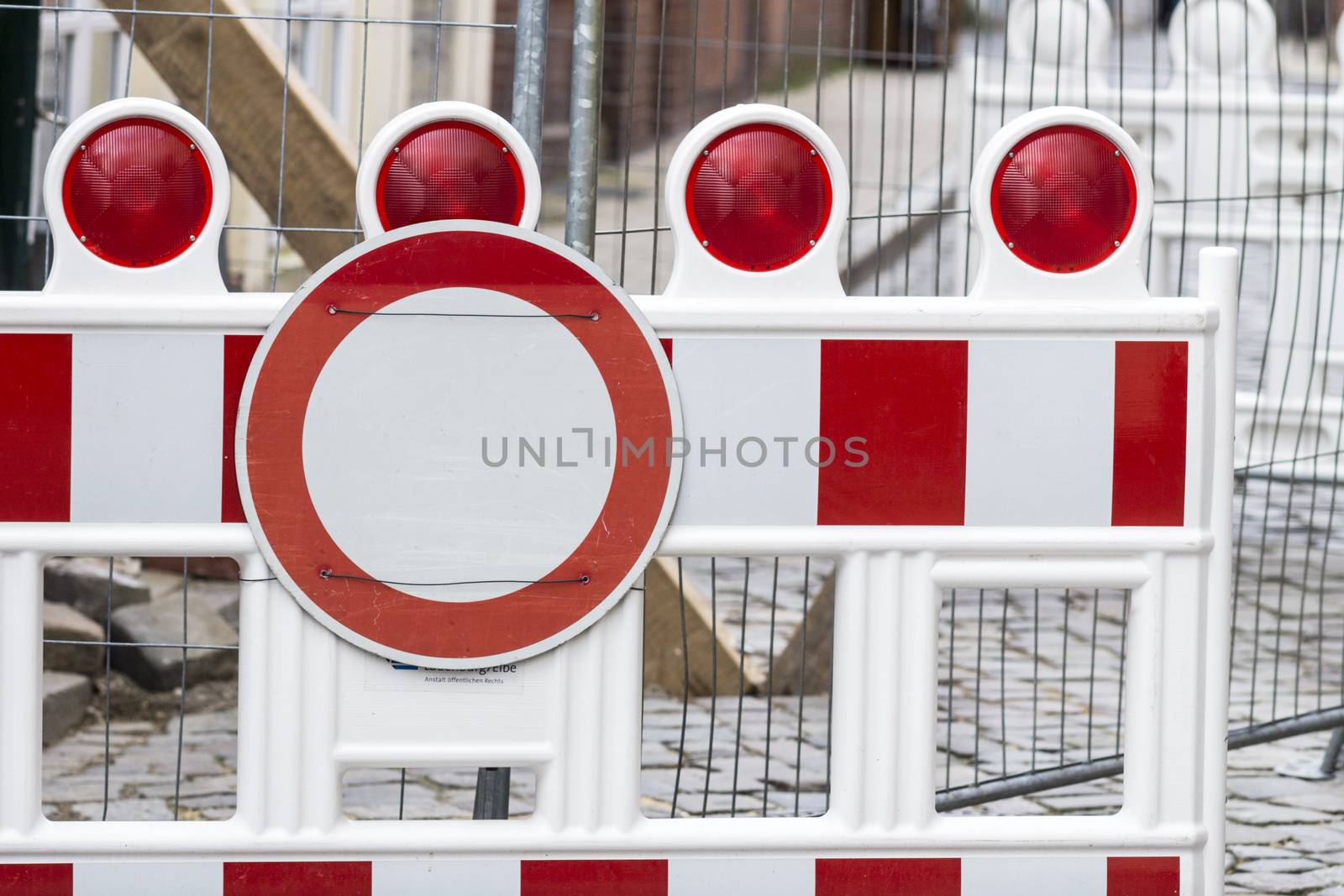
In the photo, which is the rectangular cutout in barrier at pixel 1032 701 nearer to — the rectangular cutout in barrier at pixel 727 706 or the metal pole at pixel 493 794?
the rectangular cutout in barrier at pixel 727 706

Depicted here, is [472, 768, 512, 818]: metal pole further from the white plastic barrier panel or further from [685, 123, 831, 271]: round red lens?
[685, 123, 831, 271]: round red lens

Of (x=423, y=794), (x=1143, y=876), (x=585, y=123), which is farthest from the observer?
(x=423, y=794)

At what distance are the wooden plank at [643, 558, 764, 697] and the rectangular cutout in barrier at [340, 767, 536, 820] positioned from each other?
29.3 inches

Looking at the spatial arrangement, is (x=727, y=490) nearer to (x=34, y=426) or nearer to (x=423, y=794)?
(x=34, y=426)

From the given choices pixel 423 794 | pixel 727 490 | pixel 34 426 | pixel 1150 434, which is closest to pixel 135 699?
pixel 423 794

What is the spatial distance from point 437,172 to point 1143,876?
126cm

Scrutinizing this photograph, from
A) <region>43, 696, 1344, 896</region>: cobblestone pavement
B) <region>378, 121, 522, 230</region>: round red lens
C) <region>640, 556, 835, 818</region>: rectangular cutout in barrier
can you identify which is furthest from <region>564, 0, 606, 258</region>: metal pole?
<region>640, 556, 835, 818</region>: rectangular cutout in barrier

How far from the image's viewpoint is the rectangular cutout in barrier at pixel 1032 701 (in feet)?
13.3

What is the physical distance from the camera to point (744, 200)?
2.44 metres

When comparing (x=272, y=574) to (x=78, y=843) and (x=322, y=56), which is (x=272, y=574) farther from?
(x=322, y=56)

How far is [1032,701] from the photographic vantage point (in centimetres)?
528

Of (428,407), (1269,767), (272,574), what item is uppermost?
(428,407)

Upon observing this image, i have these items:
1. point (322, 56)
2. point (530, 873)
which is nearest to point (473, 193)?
point (530, 873)

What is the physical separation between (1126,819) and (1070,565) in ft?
1.11
